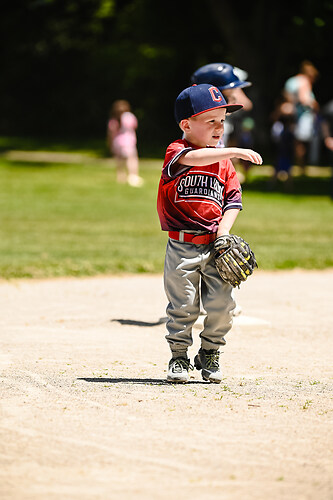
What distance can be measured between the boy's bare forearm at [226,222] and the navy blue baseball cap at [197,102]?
1.96ft

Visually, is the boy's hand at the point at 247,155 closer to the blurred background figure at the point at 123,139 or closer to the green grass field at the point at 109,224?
the green grass field at the point at 109,224

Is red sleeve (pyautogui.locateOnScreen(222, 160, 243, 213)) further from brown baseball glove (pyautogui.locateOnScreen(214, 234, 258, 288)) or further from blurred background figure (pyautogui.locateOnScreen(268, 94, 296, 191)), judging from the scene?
blurred background figure (pyautogui.locateOnScreen(268, 94, 296, 191))

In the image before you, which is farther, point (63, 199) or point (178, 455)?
point (63, 199)

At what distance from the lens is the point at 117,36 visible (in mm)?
46594

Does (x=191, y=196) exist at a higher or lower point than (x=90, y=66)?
higher

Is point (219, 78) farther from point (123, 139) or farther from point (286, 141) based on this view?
point (123, 139)

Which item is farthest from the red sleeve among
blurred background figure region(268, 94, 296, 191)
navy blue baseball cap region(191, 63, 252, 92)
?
blurred background figure region(268, 94, 296, 191)

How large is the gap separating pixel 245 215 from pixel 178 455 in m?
12.3

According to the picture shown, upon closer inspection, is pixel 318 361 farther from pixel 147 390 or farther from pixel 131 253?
pixel 131 253

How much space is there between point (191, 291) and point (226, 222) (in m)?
0.44

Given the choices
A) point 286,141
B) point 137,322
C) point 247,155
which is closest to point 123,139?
point 286,141

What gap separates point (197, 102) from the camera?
16.8 ft

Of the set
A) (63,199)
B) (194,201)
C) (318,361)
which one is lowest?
(63,199)

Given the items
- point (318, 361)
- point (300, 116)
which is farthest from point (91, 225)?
point (318, 361)
